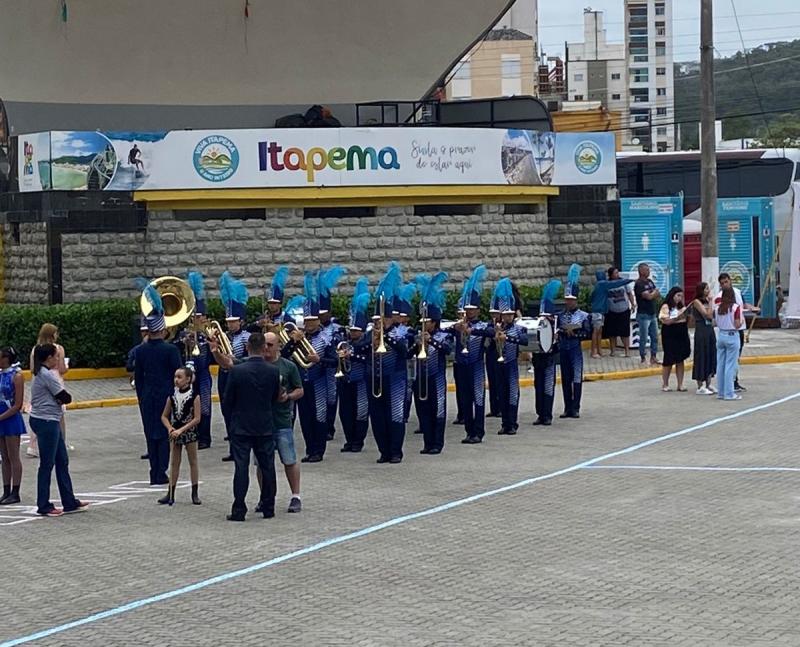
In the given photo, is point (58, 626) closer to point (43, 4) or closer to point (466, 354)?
point (466, 354)

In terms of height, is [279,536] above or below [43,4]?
below

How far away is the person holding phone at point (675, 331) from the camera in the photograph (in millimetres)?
22166

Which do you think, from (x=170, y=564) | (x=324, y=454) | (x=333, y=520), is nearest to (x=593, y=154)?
(x=324, y=454)

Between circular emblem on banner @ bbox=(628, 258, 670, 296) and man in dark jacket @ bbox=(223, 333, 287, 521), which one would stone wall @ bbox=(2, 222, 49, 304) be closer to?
circular emblem on banner @ bbox=(628, 258, 670, 296)

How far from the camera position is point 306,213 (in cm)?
2677

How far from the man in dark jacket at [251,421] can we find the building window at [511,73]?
65.4 metres

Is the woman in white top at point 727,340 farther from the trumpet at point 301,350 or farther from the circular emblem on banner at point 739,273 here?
the circular emblem on banner at point 739,273

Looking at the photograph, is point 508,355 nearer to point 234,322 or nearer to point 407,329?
point 407,329

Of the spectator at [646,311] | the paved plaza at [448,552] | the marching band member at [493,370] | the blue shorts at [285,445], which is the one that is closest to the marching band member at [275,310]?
the paved plaza at [448,552]

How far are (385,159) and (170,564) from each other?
15809 mm

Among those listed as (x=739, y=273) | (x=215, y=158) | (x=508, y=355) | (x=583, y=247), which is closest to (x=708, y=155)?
(x=583, y=247)

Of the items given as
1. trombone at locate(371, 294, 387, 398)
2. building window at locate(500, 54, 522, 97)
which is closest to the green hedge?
trombone at locate(371, 294, 387, 398)

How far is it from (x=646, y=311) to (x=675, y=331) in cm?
346

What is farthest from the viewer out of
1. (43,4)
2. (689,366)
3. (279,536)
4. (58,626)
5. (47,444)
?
(43,4)
